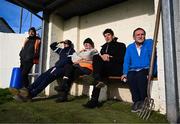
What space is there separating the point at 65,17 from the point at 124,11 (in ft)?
6.35

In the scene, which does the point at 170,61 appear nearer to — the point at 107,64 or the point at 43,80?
the point at 107,64

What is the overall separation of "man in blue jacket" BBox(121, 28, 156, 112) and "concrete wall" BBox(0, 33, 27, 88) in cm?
423

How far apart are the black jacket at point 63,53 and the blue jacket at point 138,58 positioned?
1.43 meters

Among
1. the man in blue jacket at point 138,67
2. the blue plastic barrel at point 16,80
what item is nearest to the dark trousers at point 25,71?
the blue plastic barrel at point 16,80

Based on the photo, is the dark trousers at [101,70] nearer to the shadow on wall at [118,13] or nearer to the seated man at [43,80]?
the seated man at [43,80]

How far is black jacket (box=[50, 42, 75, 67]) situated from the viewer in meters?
5.41

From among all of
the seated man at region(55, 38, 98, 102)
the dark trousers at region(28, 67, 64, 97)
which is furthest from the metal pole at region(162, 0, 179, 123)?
the dark trousers at region(28, 67, 64, 97)

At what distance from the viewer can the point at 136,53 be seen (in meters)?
4.35

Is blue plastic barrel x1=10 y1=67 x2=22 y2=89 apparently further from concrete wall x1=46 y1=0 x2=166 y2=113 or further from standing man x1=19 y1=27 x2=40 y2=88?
concrete wall x1=46 y1=0 x2=166 y2=113

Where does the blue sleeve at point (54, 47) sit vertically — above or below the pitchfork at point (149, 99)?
above

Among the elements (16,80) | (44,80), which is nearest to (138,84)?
(44,80)

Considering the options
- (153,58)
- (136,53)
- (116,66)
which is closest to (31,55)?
(116,66)

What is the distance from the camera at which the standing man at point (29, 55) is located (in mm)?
6090

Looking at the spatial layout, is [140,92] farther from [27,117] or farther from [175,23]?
[27,117]
